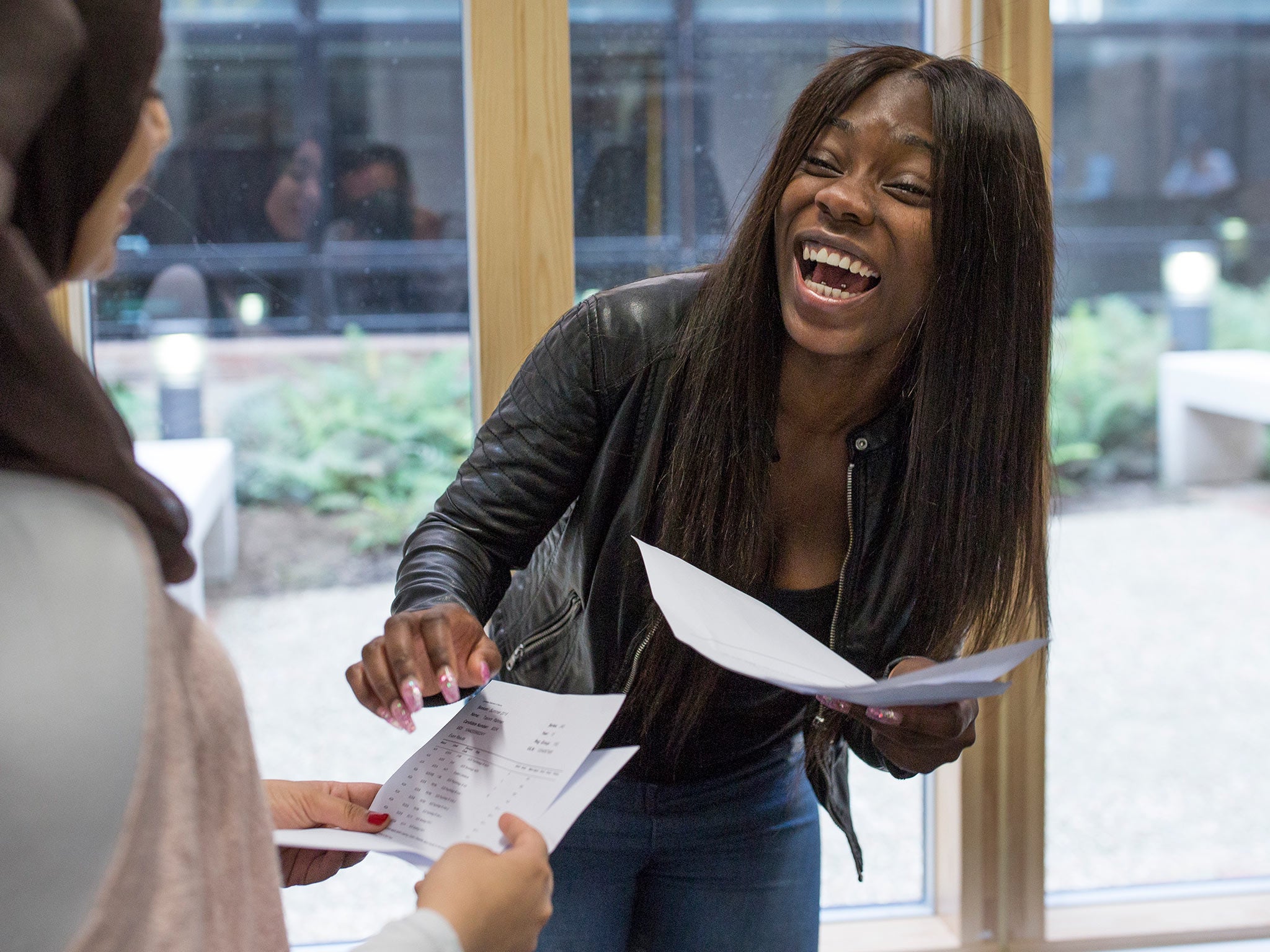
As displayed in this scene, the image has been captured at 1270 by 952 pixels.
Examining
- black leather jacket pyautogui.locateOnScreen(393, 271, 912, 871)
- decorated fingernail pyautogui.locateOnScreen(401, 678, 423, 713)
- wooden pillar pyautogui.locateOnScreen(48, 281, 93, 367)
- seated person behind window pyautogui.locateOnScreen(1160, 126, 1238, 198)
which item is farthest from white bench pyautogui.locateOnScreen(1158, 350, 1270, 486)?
wooden pillar pyautogui.locateOnScreen(48, 281, 93, 367)

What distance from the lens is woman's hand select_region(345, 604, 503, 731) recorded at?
1.05 metres

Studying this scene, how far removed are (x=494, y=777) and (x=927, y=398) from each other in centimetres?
67

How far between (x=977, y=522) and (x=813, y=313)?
31 centimetres

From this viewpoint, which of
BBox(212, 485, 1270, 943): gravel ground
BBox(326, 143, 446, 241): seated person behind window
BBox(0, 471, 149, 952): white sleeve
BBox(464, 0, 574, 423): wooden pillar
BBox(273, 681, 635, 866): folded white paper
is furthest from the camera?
BBox(212, 485, 1270, 943): gravel ground

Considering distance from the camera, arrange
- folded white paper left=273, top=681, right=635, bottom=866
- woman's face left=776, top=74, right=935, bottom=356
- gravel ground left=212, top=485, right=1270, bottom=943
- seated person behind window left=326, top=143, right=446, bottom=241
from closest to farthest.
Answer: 1. folded white paper left=273, top=681, right=635, bottom=866
2. woman's face left=776, top=74, right=935, bottom=356
3. seated person behind window left=326, top=143, right=446, bottom=241
4. gravel ground left=212, top=485, right=1270, bottom=943

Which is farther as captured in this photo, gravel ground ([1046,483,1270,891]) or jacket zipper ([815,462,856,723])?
gravel ground ([1046,483,1270,891])

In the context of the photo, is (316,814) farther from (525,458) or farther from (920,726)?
(920,726)

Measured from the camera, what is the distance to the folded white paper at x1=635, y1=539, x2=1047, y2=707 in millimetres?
898

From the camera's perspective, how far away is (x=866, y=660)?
136 centimetres

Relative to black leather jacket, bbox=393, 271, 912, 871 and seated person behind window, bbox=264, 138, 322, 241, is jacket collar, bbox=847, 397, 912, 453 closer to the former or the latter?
black leather jacket, bbox=393, 271, 912, 871

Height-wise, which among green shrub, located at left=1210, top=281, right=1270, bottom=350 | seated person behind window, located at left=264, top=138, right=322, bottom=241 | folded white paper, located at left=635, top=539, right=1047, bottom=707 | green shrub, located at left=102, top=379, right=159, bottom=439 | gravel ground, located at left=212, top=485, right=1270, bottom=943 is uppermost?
seated person behind window, located at left=264, top=138, right=322, bottom=241

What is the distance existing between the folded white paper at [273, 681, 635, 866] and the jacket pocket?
28cm

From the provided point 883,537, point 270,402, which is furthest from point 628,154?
point 883,537

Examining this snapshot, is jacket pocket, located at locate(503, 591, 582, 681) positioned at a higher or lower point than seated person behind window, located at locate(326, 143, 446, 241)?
lower
